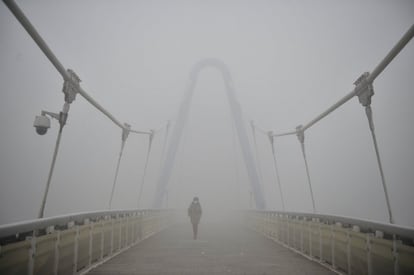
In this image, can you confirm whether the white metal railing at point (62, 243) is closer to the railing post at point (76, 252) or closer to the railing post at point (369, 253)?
the railing post at point (76, 252)

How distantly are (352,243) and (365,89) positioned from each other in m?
3.74

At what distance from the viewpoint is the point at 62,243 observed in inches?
215

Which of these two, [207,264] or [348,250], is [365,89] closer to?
[348,250]

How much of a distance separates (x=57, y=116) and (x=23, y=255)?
407 centimetres

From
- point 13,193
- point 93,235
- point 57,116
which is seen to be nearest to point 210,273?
point 93,235

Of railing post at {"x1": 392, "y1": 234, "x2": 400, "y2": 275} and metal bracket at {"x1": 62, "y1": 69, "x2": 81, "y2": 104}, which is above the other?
metal bracket at {"x1": 62, "y1": 69, "x2": 81, "y2": 104}

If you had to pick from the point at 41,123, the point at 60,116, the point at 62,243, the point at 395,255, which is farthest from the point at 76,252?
the point at 395,255

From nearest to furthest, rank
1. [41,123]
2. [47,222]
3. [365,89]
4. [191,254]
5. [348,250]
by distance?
[47,222] < [348,250] < [41,123] < [365,89] < [191,254]

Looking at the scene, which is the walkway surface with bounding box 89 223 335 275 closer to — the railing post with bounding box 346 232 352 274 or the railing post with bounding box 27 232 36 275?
the railing post with bounding box 346 232 352 274

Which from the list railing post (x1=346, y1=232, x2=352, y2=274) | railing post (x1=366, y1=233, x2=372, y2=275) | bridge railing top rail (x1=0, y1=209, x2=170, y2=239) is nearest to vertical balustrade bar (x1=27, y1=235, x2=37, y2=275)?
bridge railing top rail (x1=0, y1=209, x2=170, y2=239)

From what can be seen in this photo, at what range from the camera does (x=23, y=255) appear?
4121mm

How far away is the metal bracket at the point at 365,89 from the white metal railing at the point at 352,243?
2.87 meters

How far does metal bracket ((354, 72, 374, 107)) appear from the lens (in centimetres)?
792

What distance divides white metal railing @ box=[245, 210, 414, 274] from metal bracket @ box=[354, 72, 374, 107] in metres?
2.87
